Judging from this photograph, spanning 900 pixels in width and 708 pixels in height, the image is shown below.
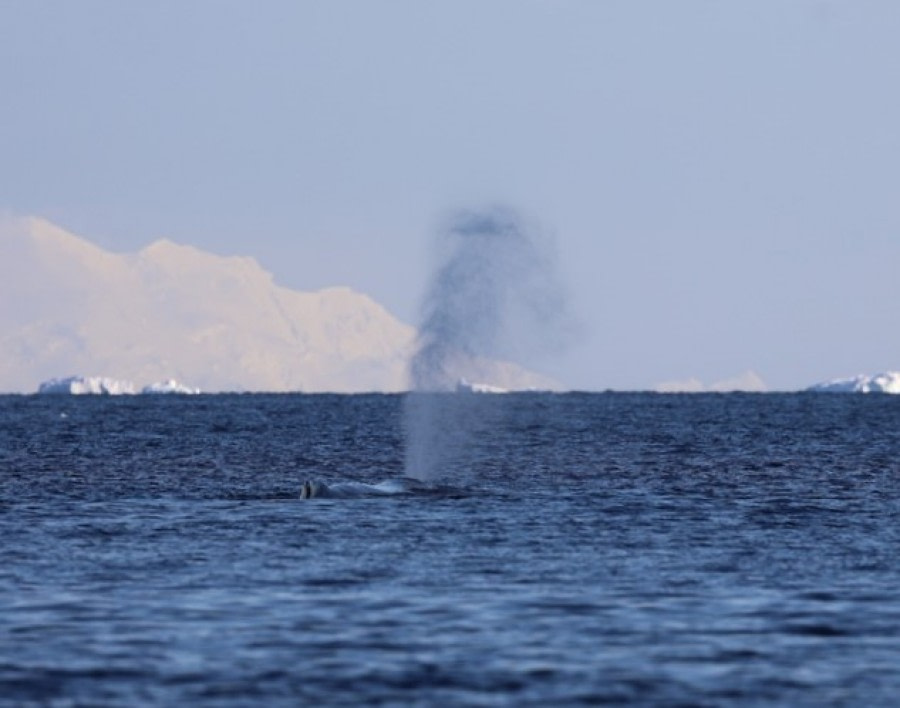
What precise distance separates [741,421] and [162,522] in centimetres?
11556

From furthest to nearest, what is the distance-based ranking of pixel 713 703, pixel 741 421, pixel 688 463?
pixel 741 421
pixel 688 463
pixel 713 703

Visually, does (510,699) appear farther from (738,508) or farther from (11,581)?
(738,508)

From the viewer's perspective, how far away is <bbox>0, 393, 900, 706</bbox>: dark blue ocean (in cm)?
2567

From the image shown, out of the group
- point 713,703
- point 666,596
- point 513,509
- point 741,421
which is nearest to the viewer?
point 713,703

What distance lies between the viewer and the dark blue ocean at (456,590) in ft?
84.2

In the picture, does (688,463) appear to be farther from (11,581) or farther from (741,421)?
(741,421)

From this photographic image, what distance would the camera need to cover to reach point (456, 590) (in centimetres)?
3466

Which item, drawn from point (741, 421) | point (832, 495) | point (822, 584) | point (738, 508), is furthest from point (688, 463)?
point (741, 421)

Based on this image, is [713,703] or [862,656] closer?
[713,703]

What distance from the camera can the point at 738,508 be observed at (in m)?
53.9

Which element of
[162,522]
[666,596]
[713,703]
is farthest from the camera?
[162,522]

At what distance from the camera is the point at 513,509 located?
53531 mm

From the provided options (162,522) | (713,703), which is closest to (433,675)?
(713,703)

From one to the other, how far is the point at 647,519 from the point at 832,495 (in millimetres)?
12055
